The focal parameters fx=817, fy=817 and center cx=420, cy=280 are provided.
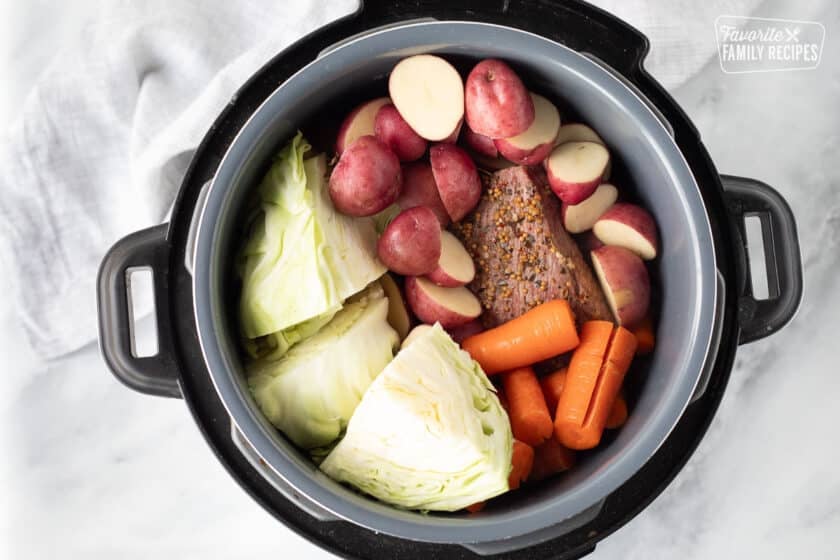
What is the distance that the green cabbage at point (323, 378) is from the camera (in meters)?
1.03

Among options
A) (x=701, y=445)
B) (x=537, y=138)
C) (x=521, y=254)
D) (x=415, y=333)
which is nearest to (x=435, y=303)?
(x=415, y=333)

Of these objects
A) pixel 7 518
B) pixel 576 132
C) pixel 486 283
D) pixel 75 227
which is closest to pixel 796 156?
pixel 576 132

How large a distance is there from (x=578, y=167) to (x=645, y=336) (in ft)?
0.84

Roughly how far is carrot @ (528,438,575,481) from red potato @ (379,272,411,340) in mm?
248

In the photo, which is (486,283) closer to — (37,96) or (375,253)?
(375,253)

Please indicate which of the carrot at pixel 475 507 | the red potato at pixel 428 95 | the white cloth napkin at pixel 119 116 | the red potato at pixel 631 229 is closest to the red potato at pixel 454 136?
the red potato at pixel 428 95

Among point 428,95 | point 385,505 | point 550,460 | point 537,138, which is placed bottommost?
point 550,460

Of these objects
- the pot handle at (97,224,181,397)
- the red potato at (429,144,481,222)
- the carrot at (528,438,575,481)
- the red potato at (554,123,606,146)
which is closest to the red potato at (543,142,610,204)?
the red potato at (554,123,606,146)

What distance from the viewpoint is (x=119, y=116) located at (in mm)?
1324

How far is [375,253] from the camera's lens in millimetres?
1108

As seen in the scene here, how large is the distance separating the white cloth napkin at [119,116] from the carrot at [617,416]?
22.3 inches

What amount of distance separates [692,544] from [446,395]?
2.16 feet

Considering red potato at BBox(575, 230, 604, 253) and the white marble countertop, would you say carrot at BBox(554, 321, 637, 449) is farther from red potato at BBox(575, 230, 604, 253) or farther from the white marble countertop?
the white marble countertop

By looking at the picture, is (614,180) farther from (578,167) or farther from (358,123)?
(358,123)
